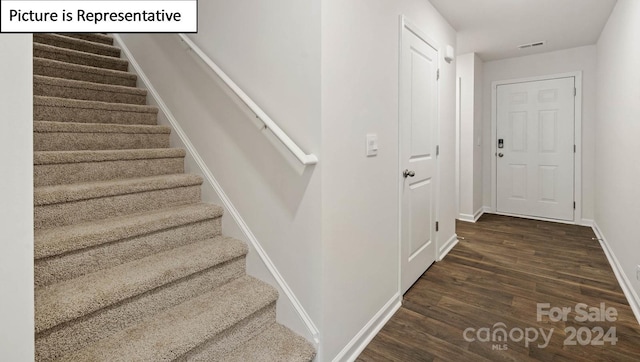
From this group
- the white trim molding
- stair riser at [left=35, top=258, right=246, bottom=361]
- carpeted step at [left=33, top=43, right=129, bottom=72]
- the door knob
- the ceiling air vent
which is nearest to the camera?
stair riser at [left=35, top=258, right=246, bottom=361]

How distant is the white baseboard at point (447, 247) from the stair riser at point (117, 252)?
2.10 metres

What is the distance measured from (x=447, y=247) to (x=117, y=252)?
288 cm

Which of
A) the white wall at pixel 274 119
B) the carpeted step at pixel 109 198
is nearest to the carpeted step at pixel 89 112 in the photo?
the white wall at pixel 274 119

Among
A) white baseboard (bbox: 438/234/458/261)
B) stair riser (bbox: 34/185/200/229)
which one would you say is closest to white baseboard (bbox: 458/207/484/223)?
white baseboard (bbox: 438/234/458/261)

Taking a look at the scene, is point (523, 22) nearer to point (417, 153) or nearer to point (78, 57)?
point (417, 153)

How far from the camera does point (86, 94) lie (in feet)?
7.99

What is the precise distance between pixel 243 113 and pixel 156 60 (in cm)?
129

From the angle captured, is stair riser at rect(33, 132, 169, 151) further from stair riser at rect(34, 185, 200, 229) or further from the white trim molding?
stair riser at rect(34, 185, 200, 229)

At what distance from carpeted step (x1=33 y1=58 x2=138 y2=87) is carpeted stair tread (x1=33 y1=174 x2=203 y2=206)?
1159mm

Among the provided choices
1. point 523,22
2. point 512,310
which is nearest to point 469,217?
point 523,22

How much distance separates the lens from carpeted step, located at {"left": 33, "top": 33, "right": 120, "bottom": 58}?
8.90 ft

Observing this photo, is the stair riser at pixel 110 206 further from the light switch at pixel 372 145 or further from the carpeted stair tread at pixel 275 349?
the light switch at pixel 372 145

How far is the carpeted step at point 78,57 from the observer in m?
2.52

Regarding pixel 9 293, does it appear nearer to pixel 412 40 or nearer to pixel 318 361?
pixel 318 361
